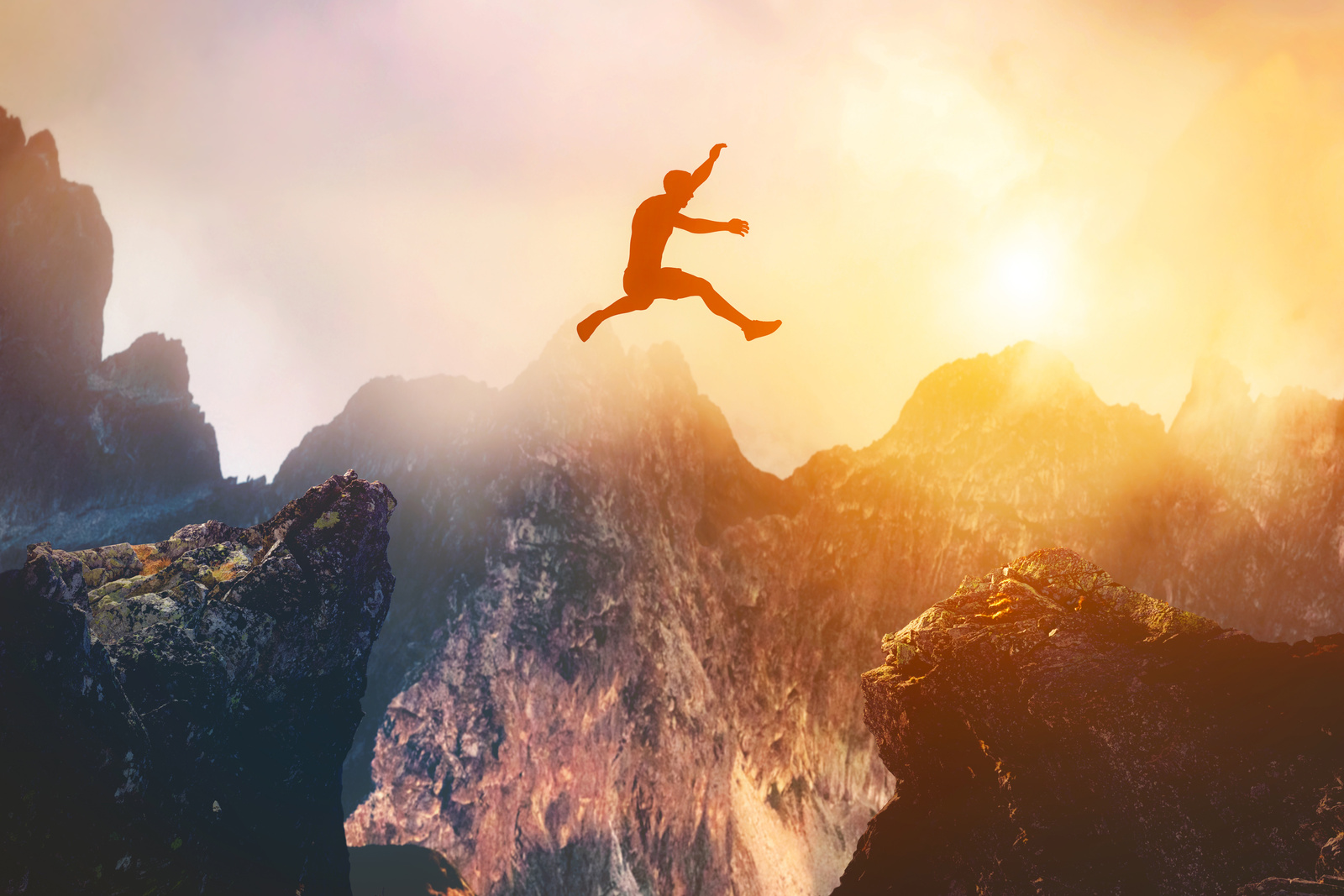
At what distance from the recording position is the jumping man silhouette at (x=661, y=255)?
25.7 feet

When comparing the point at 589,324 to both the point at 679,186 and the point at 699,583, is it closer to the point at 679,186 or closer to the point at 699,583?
the point at 679,186

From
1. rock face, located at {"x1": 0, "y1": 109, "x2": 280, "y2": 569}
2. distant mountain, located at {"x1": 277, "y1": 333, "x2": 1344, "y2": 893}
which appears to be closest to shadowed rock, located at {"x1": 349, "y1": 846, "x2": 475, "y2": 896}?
distant mountain, located at {"x1": 277, "y1": 333, "x2": 1344, "y2": 893}

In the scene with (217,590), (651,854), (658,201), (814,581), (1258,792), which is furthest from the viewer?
(814,581)

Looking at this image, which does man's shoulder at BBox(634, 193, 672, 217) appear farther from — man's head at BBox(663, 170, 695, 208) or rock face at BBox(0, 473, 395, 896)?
rock face at BBox(0, 473, 395, 896)

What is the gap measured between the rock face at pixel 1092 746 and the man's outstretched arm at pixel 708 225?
1515 centimetres

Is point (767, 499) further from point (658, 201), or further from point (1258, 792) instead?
point (658, 201)

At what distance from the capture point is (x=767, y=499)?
88438 mm

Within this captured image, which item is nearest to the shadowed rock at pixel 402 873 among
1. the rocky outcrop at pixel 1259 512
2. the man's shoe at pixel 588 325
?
the man's shoe at pixel 588 325

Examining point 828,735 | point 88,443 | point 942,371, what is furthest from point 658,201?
point 88,443

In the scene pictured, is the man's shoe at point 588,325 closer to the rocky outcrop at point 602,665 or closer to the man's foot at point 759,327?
the man's foot at point 759,327

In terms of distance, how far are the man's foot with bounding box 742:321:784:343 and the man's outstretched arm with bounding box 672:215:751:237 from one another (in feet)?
3.85

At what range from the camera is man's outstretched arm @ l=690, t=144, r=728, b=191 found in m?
7.82

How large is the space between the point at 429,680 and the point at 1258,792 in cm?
7868

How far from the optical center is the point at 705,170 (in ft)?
25.9
